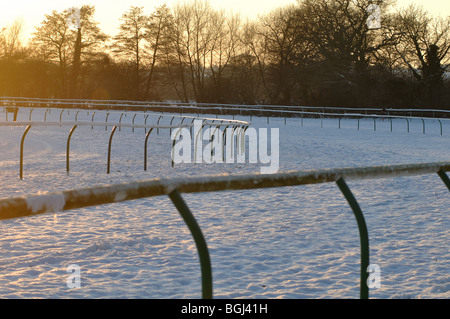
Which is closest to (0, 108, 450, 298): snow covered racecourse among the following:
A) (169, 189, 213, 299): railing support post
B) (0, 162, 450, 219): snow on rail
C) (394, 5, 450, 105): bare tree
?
(0, 162, 450, 219): snow on rail

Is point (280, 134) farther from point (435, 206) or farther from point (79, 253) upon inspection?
point (79, 253)

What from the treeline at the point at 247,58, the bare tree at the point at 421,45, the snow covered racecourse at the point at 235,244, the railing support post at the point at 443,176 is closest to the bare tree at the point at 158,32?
the treeline at the point at 247,58

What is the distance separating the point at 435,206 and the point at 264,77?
4681 centimetres

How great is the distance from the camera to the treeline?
44219 mm

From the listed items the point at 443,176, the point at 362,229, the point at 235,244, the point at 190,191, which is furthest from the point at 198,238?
the point at 235,244

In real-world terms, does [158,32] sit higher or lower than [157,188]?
higher

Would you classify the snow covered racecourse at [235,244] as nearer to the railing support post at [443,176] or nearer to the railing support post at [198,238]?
the railing support post at [443,176]

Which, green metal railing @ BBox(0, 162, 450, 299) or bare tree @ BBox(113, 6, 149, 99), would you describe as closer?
green metal railing @ BBox(0, 162, 450, 299)

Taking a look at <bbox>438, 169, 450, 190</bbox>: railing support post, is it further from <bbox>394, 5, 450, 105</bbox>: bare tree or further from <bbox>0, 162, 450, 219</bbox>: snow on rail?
<bbox>394, 5, 450, 105</bbox>: bare tree

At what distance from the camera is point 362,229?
3.61 meters

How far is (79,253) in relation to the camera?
20.7 feet

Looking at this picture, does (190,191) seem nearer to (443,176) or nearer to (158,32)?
(443,176)

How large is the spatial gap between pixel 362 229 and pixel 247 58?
5374cm
